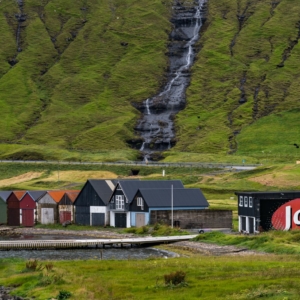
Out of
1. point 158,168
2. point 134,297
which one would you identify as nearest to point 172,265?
point 134,297

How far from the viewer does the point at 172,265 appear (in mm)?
52844

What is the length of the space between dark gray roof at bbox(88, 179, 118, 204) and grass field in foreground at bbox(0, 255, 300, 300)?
47.8 m

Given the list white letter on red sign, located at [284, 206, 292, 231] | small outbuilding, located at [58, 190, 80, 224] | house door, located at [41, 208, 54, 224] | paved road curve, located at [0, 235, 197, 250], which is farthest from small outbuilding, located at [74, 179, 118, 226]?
white letter on red sign, located at [284, 206, 292, 231]

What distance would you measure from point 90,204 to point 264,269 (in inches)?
2410

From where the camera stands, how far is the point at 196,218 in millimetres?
96812

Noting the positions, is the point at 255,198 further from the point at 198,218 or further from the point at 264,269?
the point at 264,269

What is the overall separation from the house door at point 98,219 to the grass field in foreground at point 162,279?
4800 centimetres

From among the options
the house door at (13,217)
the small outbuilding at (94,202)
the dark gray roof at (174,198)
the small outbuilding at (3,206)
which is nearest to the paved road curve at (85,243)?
the dark gray roof at (174,198)

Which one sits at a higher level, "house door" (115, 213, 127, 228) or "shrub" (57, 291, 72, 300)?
"house door" (115, 213, 127, 228)

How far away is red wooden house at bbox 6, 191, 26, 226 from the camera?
116 metres

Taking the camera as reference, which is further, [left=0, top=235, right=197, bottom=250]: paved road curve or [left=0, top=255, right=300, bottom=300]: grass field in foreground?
[left=0, top=235, right=197, bottom=250]: paved road curve

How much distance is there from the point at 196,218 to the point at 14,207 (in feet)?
103

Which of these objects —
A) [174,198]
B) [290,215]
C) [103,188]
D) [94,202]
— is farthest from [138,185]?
[290,215]

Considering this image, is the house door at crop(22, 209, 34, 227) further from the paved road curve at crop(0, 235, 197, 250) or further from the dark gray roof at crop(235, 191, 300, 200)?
the dark gray roof at crop(235, 191, 300, 200)
